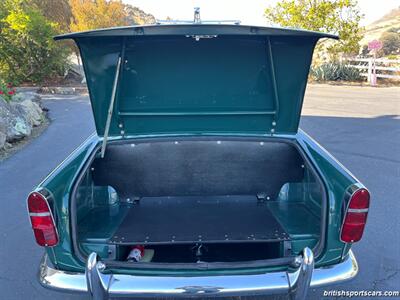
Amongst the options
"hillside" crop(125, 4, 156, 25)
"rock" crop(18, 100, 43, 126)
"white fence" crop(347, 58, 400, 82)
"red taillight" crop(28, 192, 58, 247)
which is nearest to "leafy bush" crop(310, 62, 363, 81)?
"white fence" crop(347, 58, 400, 82)

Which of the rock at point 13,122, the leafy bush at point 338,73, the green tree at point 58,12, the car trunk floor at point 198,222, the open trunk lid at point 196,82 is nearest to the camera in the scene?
the car trunk floor at point 198,222

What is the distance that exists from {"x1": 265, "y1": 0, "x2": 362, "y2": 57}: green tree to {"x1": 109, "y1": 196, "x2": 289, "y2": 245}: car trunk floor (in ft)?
53.4

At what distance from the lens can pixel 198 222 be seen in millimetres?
2793

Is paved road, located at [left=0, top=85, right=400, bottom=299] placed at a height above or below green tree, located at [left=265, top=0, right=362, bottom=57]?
below

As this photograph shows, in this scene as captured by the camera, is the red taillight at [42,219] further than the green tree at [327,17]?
No

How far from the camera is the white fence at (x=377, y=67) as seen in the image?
56.1ft

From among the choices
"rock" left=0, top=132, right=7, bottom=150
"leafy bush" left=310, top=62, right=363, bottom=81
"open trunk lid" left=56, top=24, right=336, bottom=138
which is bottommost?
"rock" left=0, top=132, right=7, bottom=150

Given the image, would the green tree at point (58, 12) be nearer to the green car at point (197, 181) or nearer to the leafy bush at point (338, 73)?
the leafy bush at point (338, 73)

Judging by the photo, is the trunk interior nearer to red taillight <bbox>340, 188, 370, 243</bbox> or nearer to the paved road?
red taillight <bbox>340, 188, 370, 243</bbox>

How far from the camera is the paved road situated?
3.15m

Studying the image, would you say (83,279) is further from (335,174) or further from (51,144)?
(51,144)

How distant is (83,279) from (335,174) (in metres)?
1.64

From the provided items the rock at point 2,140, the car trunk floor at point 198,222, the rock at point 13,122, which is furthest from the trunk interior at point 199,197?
the rock at point 13,122

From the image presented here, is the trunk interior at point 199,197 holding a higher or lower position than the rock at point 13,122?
higher
